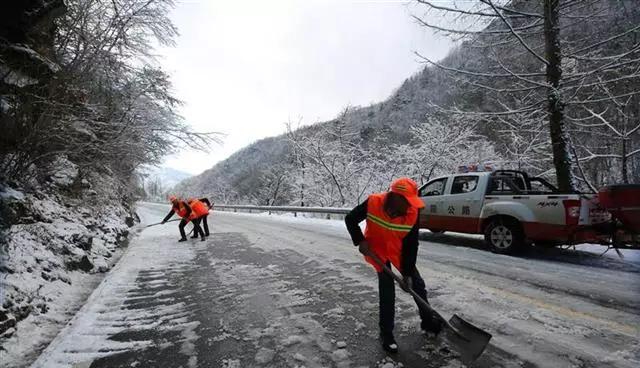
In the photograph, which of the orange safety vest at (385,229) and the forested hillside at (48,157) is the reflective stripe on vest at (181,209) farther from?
the orange safety vest at (385,229)

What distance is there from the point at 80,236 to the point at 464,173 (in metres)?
8.50

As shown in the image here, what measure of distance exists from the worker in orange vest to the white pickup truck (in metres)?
4.55

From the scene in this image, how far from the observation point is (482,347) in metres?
2.96

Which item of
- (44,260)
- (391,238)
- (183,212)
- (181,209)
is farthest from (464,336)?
(181,209)

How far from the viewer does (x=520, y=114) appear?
40.6 feet

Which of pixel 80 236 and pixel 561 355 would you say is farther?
pixel 80 236

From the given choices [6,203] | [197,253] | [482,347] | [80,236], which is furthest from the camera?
[197,253]

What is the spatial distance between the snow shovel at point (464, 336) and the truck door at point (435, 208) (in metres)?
5.92

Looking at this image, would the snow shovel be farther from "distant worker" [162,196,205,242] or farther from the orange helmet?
"distant worker" [162,196,205,242]

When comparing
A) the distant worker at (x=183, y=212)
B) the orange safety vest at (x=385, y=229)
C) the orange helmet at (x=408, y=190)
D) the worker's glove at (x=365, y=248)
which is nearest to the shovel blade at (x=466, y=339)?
the orange safety vest at (x=385, y=229)

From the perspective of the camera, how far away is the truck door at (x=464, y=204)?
8219 millimetres

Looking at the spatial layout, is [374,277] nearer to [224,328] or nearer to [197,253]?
[224,328]

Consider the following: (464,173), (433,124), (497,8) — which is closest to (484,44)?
(497,8)

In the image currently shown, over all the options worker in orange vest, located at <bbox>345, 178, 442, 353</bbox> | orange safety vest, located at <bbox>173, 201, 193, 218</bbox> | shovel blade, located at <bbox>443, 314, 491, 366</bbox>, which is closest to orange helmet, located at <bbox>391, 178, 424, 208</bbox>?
worker in orange vest, located at <bbox>345, 178, 442, 353</bbox>
